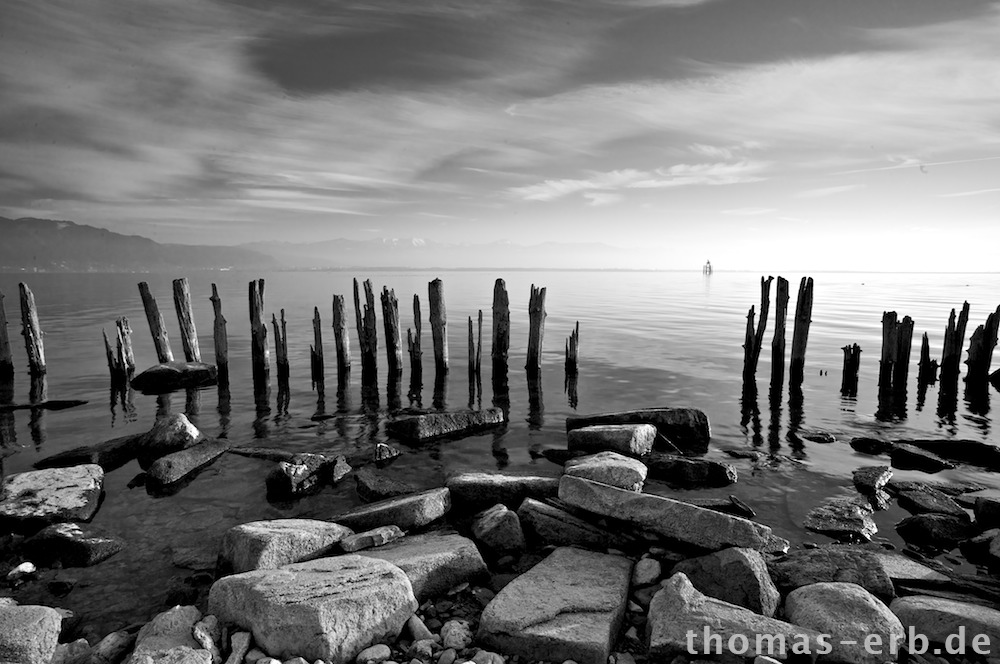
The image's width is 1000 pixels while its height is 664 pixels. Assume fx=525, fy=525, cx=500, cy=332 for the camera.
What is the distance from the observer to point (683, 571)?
6.25m

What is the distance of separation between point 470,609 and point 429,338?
2718 cm

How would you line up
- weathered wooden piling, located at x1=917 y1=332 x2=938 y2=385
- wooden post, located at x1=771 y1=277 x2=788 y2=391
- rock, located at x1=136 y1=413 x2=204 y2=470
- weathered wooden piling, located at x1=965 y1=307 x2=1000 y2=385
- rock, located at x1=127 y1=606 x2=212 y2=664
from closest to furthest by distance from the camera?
rock, located at x1=127 y1=606 x2=212 y2=664 → rock, located at x1=136 y1=413 x2=204 y2=470 → wooden post, located at x1=771 y1=277 x2=788 y2=391 → weathered wooden piling, located at x1=965 y1=307 x2=1000 y2=385 → weathered wooden piling, located at x1=917 y1=332 x2=938 y2=385

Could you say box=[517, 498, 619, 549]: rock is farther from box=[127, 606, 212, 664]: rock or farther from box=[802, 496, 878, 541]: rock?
box=[127, 606, 212, 664]: rock

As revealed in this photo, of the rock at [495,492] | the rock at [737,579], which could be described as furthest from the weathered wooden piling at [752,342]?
the rock at [737,579]

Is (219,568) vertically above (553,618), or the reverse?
(553,618)

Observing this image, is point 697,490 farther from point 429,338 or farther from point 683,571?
point 429,338

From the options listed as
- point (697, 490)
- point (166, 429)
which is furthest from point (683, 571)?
point (166, 429)

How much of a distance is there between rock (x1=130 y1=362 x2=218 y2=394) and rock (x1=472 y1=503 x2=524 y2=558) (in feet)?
54.9

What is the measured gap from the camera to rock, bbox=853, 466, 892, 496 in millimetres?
10179

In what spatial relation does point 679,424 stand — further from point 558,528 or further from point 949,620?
point 949,620

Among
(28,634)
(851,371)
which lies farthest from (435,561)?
(851,371)

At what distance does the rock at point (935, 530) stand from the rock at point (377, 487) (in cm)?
829

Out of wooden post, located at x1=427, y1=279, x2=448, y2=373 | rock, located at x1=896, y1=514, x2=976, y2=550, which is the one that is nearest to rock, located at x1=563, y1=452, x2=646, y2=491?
rock, located at x1=896, y1=514, x2=976, y2=550

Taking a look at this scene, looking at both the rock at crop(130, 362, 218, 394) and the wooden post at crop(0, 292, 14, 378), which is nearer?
the rock at crop(130, 362, 218, 394)
